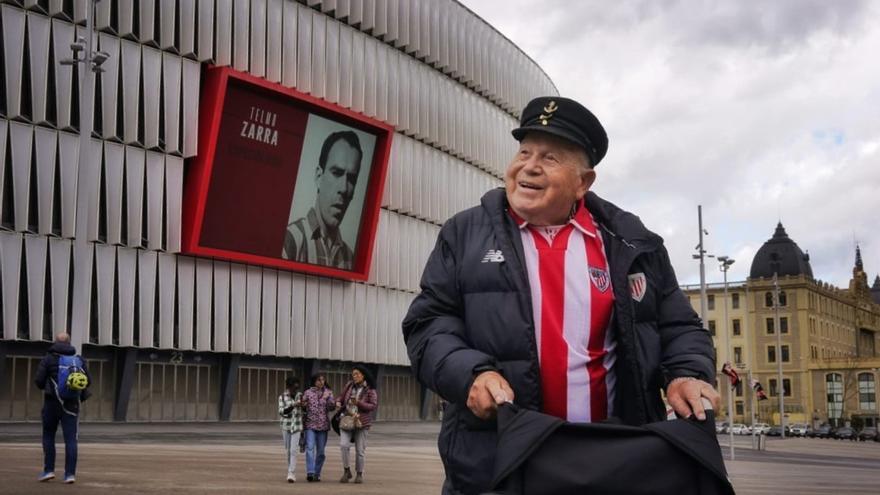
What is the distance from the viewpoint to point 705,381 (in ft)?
10.3

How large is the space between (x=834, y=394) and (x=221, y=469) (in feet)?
346

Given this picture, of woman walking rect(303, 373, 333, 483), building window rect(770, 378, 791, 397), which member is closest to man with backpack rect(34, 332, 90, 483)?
woman walking rect(303, 373, 333, 483)

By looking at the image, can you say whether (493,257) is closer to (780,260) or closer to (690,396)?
(690,396)

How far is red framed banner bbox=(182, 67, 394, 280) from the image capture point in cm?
4247

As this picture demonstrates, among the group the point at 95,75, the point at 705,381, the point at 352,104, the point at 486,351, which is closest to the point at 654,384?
the point at 705,381

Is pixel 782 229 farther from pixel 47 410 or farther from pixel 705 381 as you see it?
pixel 705 381

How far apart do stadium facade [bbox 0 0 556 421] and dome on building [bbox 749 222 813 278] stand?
73671 millimetres

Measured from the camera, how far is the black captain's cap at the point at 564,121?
3.39 metres

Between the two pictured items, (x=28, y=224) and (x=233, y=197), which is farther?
(x=233, y=197)

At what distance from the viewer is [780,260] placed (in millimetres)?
122812

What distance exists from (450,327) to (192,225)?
131ft

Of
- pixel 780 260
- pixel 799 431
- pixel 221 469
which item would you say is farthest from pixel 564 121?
pixel 780 260

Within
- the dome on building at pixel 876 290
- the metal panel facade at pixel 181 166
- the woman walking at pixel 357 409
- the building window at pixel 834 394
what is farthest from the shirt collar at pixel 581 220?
the dome on building at pixel 876 290

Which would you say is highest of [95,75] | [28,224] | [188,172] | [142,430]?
[95,75]
